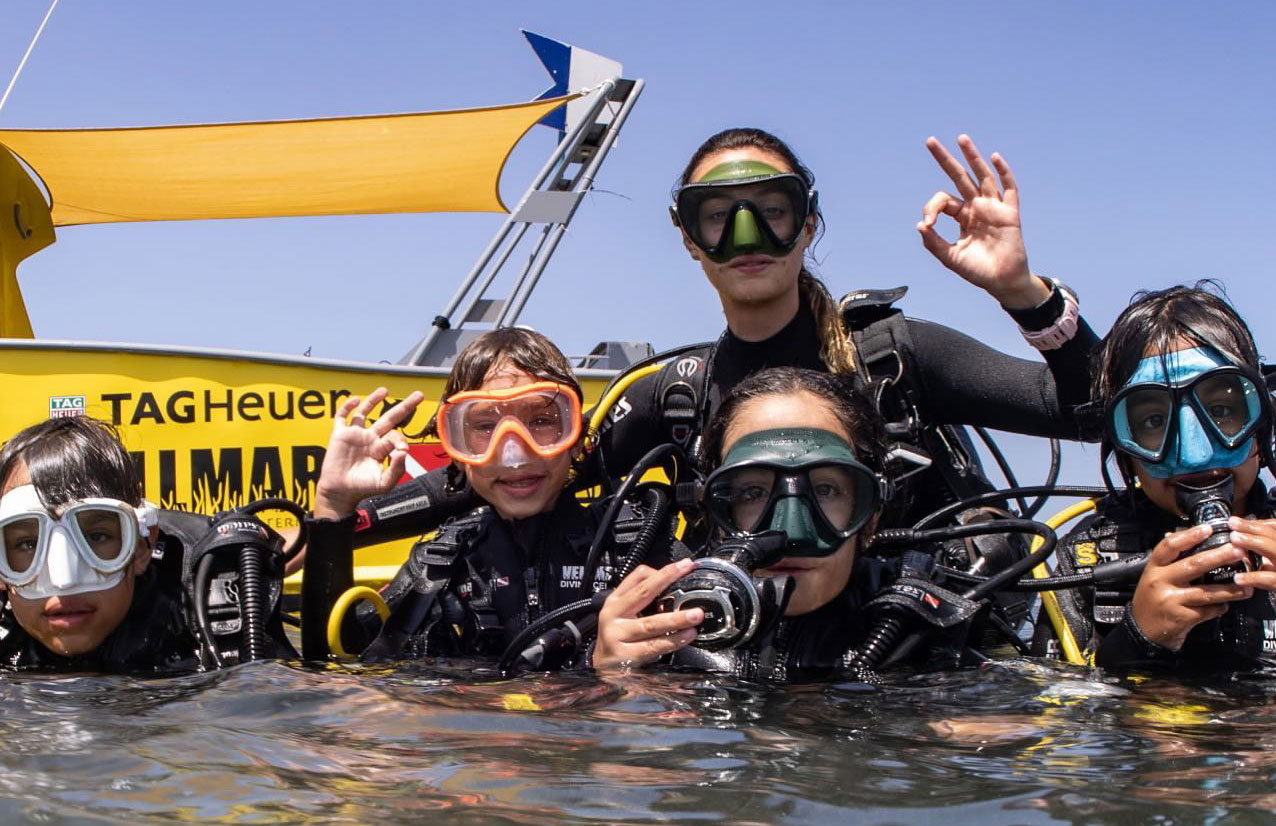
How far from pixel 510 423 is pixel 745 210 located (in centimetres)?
95

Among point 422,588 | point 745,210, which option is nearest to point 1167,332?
point 745,210

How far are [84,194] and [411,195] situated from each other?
2118 millimetres

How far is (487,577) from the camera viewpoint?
362 centimetres

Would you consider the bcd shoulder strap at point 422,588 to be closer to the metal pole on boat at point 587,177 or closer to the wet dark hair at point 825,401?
the wet dark hair at point 825,401

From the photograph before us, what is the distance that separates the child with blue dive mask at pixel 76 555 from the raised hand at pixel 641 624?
1374 mm

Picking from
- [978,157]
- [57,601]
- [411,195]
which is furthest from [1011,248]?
[411,195]

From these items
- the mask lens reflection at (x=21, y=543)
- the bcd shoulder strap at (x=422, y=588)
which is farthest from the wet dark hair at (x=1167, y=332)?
the mask lens reflection at (x=21, y=543)

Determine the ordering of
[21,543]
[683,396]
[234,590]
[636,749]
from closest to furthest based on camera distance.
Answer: [636,749], [21,543], [234,590], [683,396]

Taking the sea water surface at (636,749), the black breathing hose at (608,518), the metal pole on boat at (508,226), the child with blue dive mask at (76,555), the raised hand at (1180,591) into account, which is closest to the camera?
the sea water surface at (636,749)

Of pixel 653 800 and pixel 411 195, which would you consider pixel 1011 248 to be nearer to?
pixel 653 800

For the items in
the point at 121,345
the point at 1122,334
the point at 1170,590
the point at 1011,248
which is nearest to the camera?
the point at 1170,590

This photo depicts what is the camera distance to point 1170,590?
2.65 meters

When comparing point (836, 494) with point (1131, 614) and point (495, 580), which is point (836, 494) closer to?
point (1131, 614)

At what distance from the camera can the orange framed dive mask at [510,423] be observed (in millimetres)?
3430
